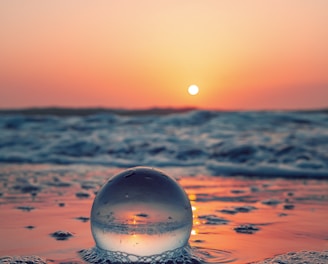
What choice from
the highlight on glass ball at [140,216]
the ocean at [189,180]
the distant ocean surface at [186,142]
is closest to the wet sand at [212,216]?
the ocean at [189,180]

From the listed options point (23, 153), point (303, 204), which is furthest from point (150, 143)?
point (303, 204)

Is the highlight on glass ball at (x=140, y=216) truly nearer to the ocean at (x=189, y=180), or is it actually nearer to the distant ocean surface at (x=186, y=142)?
the ocean at (x=189, y=180)

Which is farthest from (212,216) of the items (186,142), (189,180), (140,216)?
(186,142)

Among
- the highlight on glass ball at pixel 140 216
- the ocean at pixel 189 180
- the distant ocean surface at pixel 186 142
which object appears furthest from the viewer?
the distant ocean surface at pixel 186 142

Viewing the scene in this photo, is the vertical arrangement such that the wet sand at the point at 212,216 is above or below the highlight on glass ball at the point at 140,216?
below

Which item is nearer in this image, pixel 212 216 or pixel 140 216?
pixel 140 216

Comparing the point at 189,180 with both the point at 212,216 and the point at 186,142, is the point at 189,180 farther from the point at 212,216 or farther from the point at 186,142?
the point at 186,142

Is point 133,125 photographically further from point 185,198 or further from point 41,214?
point 185,198
